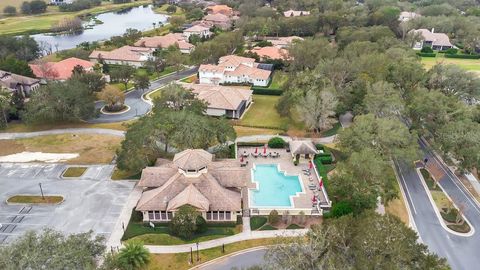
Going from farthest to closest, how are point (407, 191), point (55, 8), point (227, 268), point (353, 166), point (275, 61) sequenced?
point (55, 8) → point (275, 61) → point (407, 191) → point (353, 166) → point (227, 268)

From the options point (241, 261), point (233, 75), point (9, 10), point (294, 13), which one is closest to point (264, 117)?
point (233, 75)

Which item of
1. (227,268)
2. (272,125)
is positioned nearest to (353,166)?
(227,268)

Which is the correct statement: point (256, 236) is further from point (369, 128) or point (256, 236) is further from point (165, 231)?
point (369, 128)

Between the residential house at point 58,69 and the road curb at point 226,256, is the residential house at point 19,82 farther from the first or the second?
the road curb at point 226,256

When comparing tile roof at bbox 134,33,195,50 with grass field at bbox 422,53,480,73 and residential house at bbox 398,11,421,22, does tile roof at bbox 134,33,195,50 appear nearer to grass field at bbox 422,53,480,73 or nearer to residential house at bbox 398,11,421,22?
grass field at bbox 422,53,480,73

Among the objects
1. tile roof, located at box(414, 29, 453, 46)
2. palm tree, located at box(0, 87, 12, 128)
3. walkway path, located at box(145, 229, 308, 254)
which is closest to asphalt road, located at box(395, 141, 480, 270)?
walkway path, located at box(145, 229, 308, 254)

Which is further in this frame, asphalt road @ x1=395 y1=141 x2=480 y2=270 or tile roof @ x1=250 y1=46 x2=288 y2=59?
tile roof @ x1=250 y1=46 x2=288 y2=59

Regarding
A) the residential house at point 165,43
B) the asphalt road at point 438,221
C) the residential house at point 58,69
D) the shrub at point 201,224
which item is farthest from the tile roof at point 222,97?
the residential house at point 165,43
